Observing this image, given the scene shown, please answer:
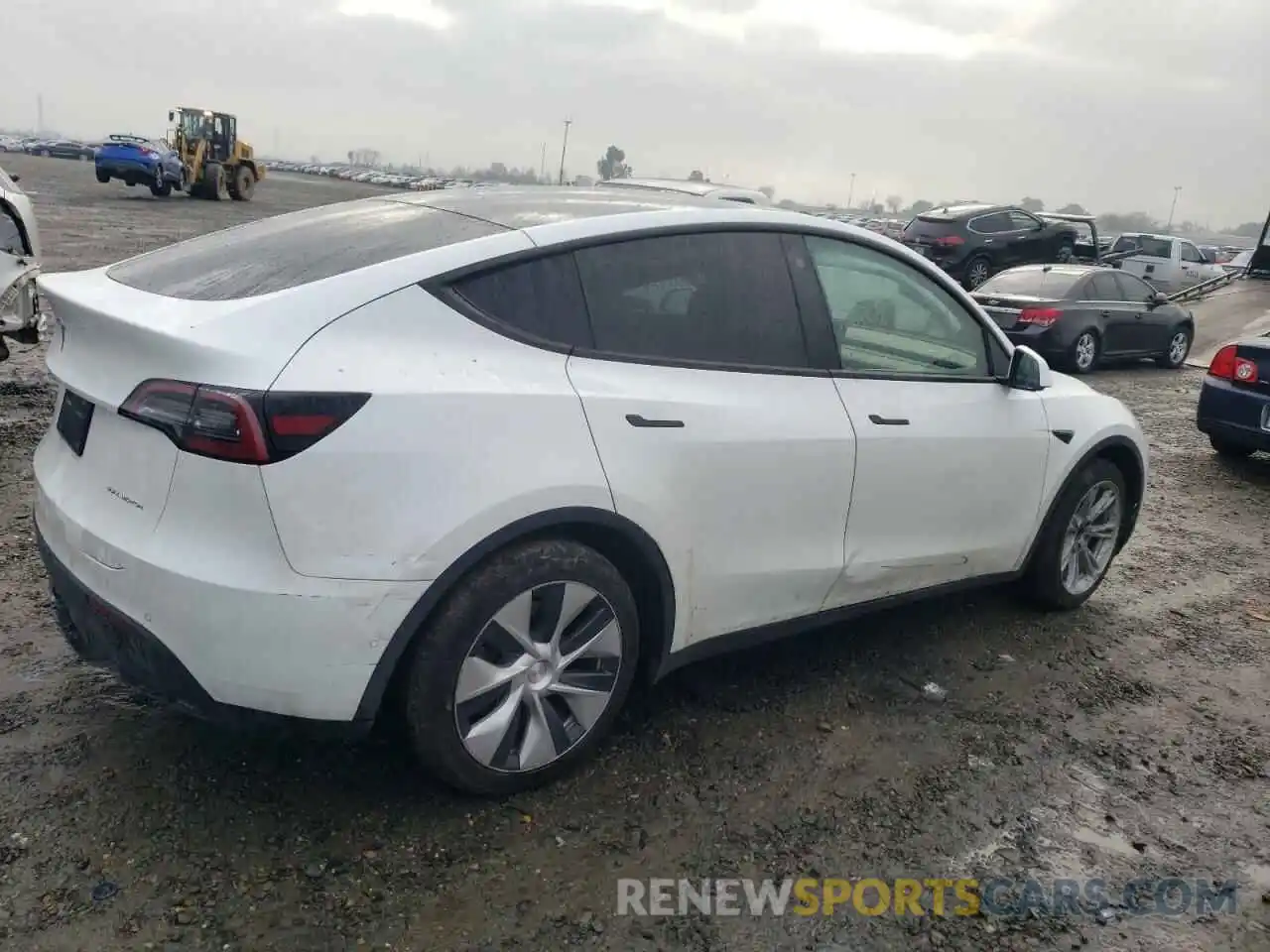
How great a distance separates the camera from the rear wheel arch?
259 cm

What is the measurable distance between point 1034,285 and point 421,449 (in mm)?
11885

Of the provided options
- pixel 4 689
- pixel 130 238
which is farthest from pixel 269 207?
pixel 4 689

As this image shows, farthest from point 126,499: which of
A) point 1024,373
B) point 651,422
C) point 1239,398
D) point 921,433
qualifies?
point 1239,398

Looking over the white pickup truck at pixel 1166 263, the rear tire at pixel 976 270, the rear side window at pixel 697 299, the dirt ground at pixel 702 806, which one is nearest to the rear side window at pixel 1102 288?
the rear tire at pixel 976 270

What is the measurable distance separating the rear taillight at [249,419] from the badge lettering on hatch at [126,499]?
0.70ft

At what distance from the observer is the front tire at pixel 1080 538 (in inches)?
177

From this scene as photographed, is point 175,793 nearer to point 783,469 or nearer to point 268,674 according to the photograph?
point 268,674

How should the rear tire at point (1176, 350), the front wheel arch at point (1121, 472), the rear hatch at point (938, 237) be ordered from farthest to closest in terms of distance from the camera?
the rear hatch at point (938, 237) < the rear tire at point (1176, 350) < the front wheel arch at point (1121, 472)

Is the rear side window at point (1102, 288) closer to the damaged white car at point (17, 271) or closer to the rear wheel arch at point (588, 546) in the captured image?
the damaged white car at point (17, 271)

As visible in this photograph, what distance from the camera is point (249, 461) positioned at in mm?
2406

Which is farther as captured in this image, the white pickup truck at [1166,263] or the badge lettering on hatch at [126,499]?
the white pickup truck at [1166,263]

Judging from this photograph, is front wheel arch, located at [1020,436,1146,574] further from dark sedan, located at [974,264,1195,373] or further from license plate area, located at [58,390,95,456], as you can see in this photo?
dark sedan, located at [974,264,1195,373]

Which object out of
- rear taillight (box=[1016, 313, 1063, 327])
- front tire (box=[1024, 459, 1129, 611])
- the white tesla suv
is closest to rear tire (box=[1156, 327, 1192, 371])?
rear taillight (box=[1016, 313, 1063, 327])

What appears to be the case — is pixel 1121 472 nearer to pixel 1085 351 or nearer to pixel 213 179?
pixel 1085 351
